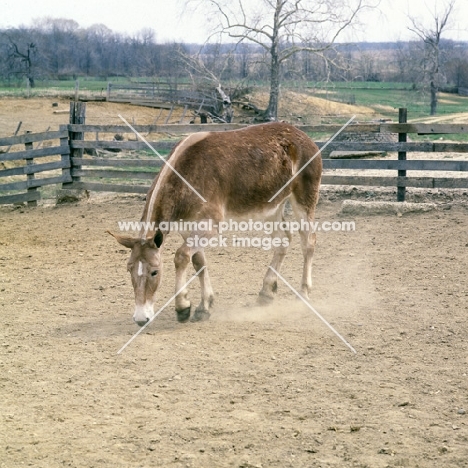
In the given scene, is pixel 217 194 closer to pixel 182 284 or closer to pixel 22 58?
pixel 182 284

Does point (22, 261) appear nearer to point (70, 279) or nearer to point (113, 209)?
point (70, 279)

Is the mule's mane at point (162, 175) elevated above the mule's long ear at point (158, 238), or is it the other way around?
the mule's mane at point (162, 175)

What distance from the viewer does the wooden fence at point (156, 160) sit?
11.6m

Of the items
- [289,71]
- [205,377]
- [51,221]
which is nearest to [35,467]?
[205,377]

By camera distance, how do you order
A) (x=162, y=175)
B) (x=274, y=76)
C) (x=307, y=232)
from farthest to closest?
(x=274, y=76) < (x=307, y=232) < (x=162, y=175)

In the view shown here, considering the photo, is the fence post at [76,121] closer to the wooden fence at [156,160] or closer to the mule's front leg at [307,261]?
the wooden fence at [156,160]

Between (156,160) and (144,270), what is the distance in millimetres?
8275

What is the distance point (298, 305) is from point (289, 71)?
58.6ft

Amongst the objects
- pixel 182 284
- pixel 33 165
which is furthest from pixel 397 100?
pixel 182 284

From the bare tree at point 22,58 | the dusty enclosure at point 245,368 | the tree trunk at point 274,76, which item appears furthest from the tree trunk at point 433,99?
the dusty enclosure at point 245,368

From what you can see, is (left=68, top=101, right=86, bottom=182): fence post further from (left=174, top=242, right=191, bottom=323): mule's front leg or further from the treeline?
(left=174, top=242, right=191, bottom=323): mule's front leg

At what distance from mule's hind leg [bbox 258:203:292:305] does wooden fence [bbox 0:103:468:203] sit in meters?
4.26

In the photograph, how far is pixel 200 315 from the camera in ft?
21.4

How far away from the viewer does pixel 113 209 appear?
1286 cm
